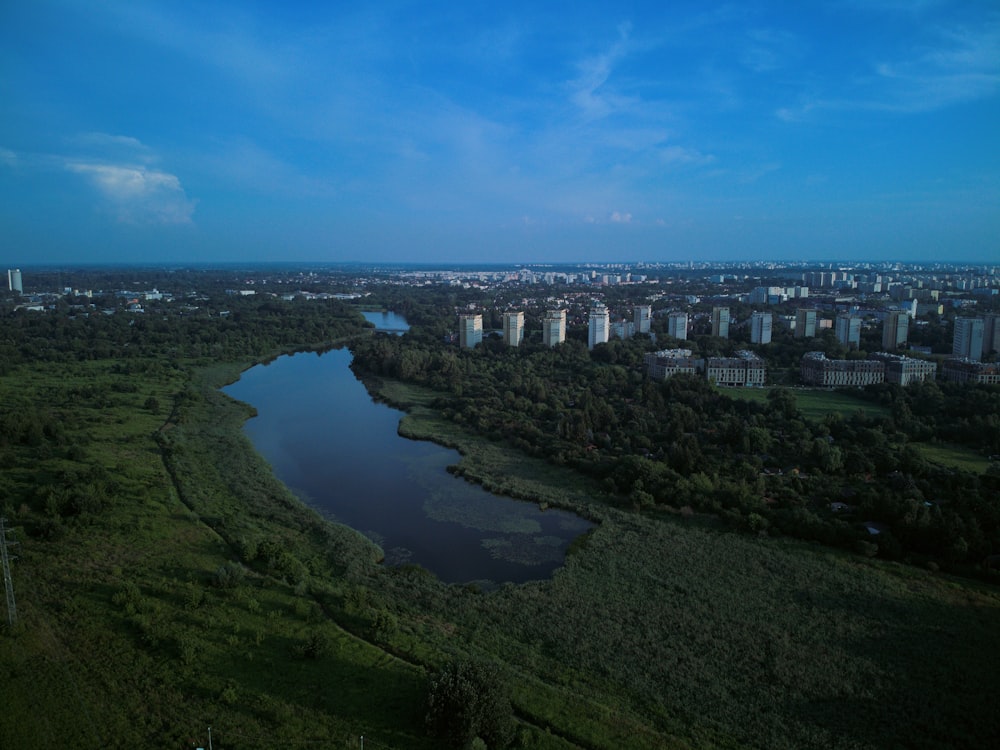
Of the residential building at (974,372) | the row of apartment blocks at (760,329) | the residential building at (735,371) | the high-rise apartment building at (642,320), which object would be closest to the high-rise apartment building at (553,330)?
the row of apartment blocks at (760,329)

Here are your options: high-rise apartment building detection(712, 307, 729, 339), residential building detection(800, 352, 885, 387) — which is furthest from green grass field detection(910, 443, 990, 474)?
high-rise apartment building detection(712, 307, 729, 339)

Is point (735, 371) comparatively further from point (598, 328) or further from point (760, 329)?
point (598, 328)

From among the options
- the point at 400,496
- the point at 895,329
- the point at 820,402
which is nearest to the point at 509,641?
the point at 400,496

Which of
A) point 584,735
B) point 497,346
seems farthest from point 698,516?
point 497,346

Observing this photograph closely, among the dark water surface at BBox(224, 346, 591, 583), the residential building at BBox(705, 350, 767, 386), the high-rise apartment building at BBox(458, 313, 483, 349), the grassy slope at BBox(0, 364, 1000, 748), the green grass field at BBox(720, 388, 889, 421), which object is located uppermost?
the high-rise apartment building at BBox(458, 313, 483, 349)

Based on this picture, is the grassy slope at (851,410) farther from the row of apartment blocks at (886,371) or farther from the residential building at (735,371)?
the row of apartment blocks at (886,371)

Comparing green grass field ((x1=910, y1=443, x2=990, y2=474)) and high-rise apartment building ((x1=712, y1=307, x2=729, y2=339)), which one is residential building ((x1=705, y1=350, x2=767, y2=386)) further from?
high-rise apartment building ((x1=712, y1=307, x2=729, y2=339))
